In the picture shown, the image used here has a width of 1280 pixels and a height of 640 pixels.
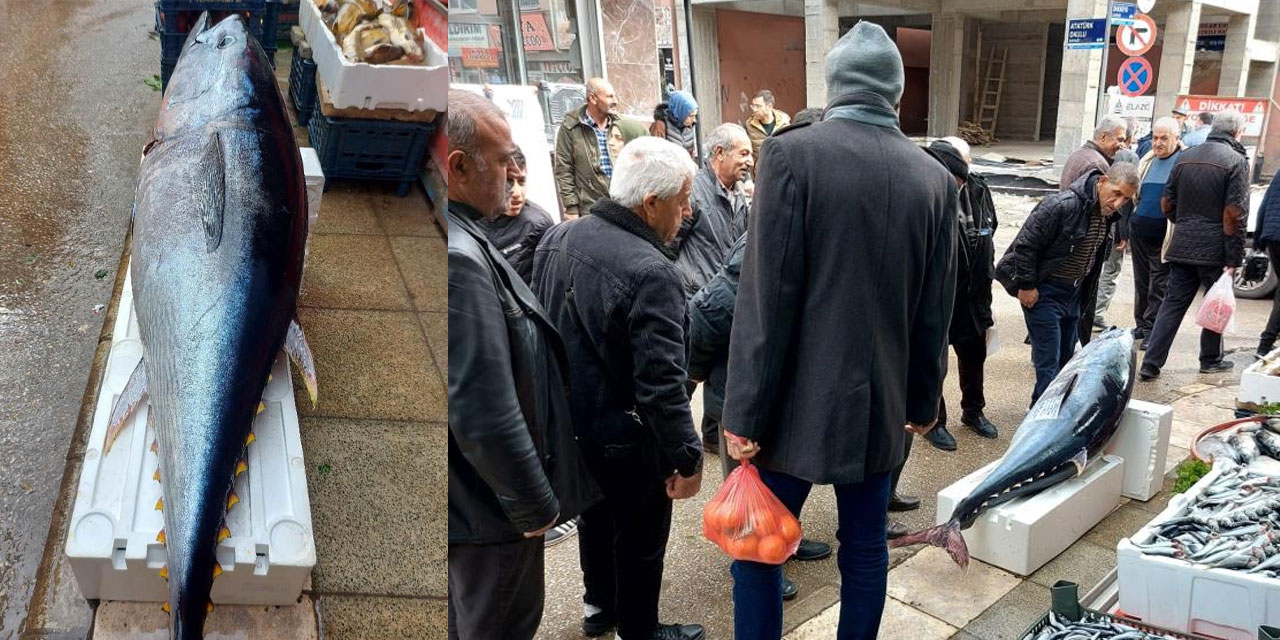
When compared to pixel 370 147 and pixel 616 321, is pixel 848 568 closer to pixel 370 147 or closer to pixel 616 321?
pixel 616 321

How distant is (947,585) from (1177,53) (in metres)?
19.2

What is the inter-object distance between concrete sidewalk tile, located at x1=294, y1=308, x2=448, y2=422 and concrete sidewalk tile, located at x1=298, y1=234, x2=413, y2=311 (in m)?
0.03

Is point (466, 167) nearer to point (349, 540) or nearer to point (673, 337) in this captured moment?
point (349, 540)

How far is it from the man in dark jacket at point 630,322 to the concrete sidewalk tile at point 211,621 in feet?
2.58

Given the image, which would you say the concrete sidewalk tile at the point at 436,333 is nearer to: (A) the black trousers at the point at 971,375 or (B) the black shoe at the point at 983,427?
(A) the black trousers at the point at 971,375

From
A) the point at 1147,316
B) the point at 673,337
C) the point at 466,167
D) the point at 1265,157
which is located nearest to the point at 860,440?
the point at 673,337

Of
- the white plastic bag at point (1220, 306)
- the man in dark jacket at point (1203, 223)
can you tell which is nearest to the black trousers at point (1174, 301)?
the man in dark jacket at point (1203, 223)

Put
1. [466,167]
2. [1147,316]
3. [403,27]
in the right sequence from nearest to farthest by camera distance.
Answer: [466,167], [403,27], [1147,316]

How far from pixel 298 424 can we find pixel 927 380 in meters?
1.54

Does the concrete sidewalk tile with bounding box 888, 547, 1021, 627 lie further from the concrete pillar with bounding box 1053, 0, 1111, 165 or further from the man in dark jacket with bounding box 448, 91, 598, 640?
the concrete pillar with bounding box 1053, 0, 1111, 165

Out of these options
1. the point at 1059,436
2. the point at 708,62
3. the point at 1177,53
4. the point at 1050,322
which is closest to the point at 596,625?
the point at 1059,436

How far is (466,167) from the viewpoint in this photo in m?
1.32

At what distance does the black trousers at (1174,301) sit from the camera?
6523 millimetres

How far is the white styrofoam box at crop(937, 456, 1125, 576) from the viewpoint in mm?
3752
